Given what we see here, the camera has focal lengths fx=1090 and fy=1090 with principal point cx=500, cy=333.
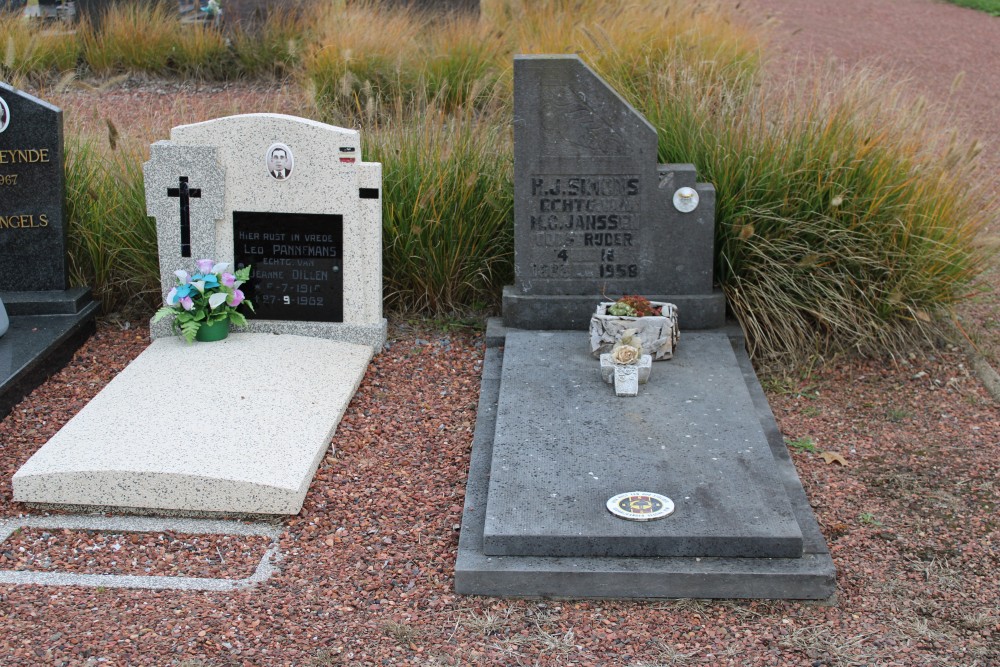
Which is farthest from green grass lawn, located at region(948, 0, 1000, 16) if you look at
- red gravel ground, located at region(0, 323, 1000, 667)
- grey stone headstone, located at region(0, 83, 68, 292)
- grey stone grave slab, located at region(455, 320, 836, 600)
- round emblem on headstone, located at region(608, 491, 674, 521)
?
grey stone grave slab, located at region(455, 320, 836, 600)

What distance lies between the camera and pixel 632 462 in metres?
4.22

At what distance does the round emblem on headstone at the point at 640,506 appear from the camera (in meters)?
3.81

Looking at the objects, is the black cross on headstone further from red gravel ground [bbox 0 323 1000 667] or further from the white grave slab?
red gravel ground [bbox 0 323 1000 667]

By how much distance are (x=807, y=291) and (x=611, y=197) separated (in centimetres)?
116

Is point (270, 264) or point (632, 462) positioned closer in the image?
point (632, 462)

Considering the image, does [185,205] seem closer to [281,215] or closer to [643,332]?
[281,215]

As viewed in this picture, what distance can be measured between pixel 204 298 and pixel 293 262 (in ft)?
1.63

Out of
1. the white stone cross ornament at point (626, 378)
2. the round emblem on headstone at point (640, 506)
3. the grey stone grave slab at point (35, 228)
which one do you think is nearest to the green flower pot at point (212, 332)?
the grey stone grave slab at point (35, 228)

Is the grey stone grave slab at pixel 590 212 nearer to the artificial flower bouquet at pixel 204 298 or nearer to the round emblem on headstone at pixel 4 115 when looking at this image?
the artificial flower bouquet at pixel 204 298

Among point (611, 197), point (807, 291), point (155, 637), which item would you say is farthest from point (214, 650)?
point (807, 291)

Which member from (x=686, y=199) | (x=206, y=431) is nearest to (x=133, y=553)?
(x=206, y=431)

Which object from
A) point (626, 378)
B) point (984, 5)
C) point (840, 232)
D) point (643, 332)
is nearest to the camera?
point (626, 378)

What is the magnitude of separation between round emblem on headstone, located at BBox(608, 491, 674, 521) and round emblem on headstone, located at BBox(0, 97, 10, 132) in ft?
13.2

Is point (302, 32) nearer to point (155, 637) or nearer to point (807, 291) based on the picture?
point (807, 291)
